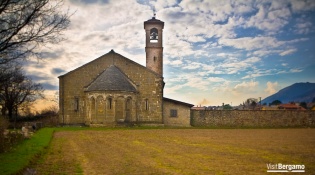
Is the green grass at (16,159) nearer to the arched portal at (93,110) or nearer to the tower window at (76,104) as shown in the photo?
the arched portal at (93,110)

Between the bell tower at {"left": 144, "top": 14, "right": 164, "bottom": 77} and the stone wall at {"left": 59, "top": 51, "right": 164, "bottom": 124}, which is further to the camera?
the bell tower at {"left": 144, "top": 14, "right": 164, "bottom": 77}

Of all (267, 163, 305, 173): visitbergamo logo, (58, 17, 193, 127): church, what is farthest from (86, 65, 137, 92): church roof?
(267, 163, 305, 173): visitbergamo logo

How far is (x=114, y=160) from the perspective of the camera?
13.8 meters

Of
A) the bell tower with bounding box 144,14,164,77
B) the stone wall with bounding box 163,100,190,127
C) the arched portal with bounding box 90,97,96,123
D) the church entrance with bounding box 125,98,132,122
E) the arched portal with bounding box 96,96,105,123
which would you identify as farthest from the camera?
the bell tower with bounding box 144,14,164,77

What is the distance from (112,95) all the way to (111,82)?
139 centimetres

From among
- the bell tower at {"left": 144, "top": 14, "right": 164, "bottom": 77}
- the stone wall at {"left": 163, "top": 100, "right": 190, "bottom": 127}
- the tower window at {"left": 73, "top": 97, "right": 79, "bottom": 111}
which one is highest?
the bell tower at {"left": 144, "top": 14, "right": 164, "bottom": 77}

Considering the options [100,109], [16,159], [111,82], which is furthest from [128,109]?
[16,159]

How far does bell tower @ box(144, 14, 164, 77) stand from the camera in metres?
48.4

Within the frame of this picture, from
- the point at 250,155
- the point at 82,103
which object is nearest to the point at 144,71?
the point at 82,103

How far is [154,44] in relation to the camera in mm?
Answer: 48562

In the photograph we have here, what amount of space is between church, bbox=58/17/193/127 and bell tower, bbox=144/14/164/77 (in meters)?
7.47

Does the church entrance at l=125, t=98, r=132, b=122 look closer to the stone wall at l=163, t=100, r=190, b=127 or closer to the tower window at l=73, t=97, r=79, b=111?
the stone wall at l=163, t=100, r=190, b=127

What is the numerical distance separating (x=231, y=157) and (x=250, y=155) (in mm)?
1073

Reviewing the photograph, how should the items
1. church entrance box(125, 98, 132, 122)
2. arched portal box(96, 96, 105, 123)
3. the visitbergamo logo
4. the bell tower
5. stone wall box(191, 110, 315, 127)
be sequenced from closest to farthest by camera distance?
the visitbergamo logo, arched portal box(96, 96, 105, 123), church entrance box(125, 98, 132, 122), stone wall box(191, 110, 315, 127), the bell tower
